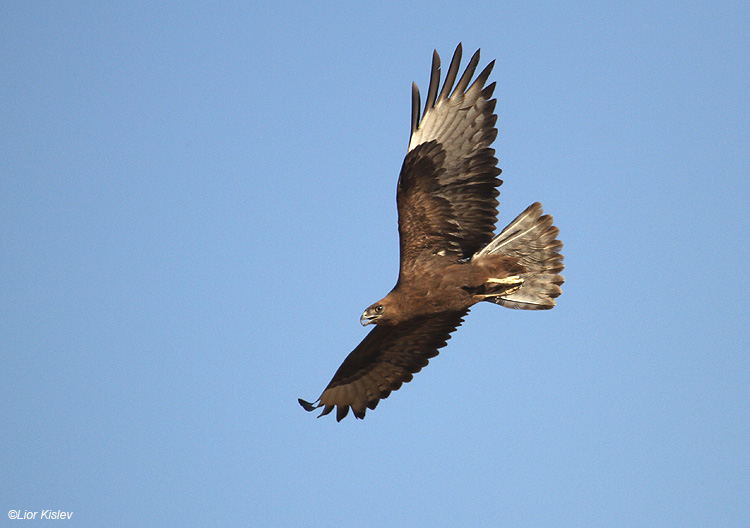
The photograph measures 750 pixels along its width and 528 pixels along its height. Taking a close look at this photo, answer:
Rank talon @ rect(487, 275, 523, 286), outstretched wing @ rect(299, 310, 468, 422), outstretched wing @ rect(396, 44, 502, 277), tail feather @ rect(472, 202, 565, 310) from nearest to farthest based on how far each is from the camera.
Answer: outstretched wing @ rect(396, 44, 502, 277) → talon @ rect(487, 275, 523, 286) → tail feather @ rect(472, 202, 565, 310) → outstretched wing @ rect(299, 310, 468, 422)

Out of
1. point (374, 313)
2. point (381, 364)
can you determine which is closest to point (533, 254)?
point (374, 313)

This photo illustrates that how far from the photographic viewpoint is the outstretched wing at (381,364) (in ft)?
34.0

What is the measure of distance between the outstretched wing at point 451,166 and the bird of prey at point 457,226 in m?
0.01

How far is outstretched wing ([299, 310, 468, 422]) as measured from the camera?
10.4 meters

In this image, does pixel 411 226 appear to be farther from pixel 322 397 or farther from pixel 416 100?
pixel 322 397

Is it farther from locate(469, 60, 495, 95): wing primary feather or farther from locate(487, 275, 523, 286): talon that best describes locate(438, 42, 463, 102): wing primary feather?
locate(487, 275, 523, 286): talon

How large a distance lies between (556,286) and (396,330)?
6.29 feet

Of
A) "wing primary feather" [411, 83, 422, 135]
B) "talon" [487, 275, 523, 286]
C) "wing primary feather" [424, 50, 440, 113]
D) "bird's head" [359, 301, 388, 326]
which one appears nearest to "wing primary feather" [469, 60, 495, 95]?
"wing primary feather" [424, 50, 440, 113]

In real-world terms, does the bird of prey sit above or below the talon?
above

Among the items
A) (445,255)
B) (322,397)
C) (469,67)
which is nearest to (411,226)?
(445,255)

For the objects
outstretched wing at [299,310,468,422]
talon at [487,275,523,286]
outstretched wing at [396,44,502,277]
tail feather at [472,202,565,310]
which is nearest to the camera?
outstretched wing at [396,44,502,277]

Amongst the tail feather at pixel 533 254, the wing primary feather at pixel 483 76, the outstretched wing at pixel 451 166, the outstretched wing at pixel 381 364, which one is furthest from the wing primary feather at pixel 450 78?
the outstretched wing at pixel 381 364

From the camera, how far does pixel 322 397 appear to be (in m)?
11.0

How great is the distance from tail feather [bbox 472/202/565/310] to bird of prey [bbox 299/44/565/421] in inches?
0.4
